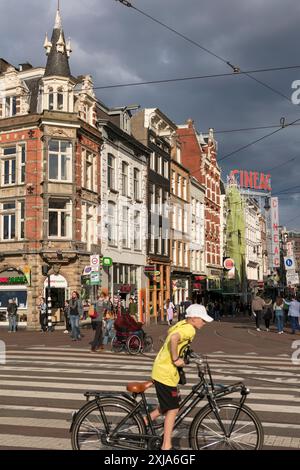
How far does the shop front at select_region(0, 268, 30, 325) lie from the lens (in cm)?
3156

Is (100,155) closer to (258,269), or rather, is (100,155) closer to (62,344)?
(62,344)

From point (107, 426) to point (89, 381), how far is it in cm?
567

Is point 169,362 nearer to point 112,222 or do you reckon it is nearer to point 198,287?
point 112,222

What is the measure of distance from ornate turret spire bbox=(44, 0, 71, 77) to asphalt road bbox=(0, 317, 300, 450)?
18078 millimetres

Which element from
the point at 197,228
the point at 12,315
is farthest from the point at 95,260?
the point at 197,228

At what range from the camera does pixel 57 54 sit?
33.3 meters

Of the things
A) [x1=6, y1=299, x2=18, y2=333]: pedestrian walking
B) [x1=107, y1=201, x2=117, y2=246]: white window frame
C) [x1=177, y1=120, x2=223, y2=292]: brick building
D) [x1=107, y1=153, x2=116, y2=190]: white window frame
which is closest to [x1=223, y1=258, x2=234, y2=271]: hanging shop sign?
[x1=177, y1=120, x2=223, y2=292]: brick building

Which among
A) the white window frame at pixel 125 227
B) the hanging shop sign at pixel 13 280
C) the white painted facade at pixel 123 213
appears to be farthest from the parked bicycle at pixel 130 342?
the white window frame at pixel 125 227

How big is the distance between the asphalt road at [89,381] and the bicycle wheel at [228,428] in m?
0.73

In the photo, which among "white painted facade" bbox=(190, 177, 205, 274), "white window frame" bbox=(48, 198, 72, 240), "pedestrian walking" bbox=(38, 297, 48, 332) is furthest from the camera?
"white painted facade" bbox=(190, 177, 205, 274)

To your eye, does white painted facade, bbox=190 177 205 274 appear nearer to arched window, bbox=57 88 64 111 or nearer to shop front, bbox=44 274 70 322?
arched window, bbox=57 88 64 111

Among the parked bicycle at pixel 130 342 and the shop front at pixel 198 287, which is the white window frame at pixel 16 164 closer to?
the parked bicycle at pixel 130 342
